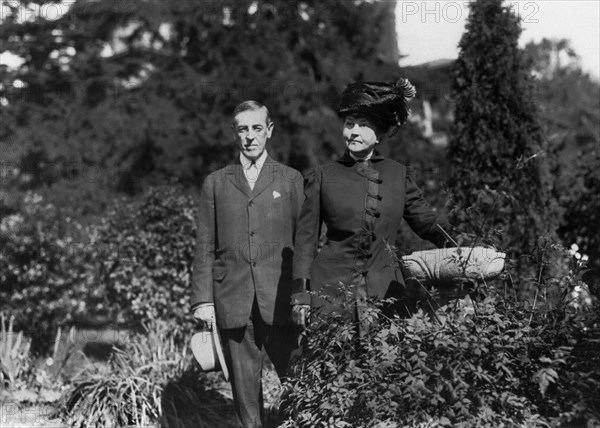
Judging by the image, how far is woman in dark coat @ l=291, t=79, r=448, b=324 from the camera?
4.12m

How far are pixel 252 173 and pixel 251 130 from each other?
297 mm

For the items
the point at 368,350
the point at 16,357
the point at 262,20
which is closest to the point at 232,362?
the point at 368,350

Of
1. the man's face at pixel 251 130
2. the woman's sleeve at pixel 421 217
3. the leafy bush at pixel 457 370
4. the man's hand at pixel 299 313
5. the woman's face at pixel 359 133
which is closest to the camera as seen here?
the leafy bush at pixel 457 370

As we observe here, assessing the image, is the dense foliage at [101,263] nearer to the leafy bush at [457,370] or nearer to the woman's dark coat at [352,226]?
the woman's dark coat at [352,226]

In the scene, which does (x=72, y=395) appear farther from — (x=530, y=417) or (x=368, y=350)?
(x=530, y=417)

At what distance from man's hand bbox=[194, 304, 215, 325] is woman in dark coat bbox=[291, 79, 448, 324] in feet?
2.16

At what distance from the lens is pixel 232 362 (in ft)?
15.2

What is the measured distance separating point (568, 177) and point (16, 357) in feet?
19.7

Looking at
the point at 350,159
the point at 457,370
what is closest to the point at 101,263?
the point at 350,159

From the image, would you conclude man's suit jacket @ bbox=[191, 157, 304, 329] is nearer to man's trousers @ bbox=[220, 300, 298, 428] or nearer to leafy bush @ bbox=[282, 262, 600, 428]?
man's trousers @ bbox=[220, 300, 298, 428]

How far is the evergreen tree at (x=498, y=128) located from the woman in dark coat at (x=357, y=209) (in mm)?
2725

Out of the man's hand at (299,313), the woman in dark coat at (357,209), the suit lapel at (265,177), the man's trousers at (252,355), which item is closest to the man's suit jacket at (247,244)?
the suit lapel at (265,177)

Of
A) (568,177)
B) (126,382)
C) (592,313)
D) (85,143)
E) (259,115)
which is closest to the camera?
(592,313)

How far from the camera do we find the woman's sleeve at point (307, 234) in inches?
163
